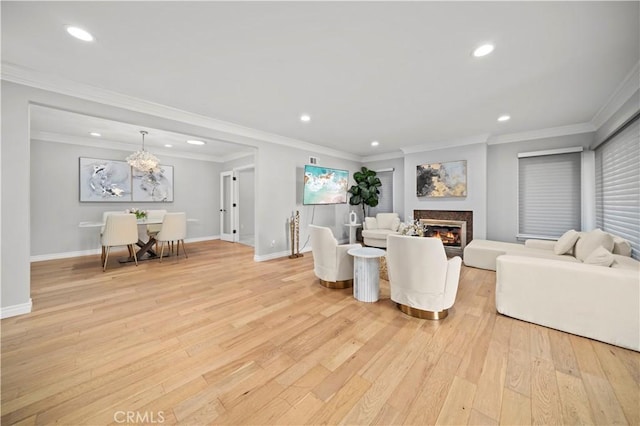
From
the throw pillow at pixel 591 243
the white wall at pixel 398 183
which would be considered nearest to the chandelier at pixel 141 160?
the white wall at pixel 398 183

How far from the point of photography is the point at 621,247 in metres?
2.82

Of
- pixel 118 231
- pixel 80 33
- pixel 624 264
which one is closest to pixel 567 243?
pixel 624 264

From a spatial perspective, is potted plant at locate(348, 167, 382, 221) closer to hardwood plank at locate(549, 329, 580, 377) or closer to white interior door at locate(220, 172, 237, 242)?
white interior door at locate(220, 172, 237, 242)

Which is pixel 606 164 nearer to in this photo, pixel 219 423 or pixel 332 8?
pixel 332 8

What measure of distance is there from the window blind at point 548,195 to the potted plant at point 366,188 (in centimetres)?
310

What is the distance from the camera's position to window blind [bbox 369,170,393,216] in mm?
6715

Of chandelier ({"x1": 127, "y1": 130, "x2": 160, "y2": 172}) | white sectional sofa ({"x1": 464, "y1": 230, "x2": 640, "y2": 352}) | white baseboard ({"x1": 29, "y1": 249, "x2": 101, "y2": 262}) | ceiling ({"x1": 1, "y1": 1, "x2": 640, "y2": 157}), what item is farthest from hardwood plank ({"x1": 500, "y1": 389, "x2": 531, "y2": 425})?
Answer: white baseboard ({"x1": 29, "y1": 249, "x2": 101, "y2": 262})

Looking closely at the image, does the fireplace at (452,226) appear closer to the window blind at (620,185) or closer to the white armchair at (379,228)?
the white armchair at (379,228)

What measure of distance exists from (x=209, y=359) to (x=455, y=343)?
6.53ft

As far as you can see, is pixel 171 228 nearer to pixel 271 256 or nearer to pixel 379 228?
pixel 271 256

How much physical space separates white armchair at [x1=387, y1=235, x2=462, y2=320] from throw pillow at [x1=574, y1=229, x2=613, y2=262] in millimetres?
2059

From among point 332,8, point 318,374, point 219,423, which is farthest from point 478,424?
point 332,8

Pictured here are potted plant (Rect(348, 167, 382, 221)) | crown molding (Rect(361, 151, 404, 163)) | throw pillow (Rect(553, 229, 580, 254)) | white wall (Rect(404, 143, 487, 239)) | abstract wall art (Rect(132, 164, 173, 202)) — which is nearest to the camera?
throw pillow (Rect(553, 229, 580, 254))

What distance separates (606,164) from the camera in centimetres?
354
